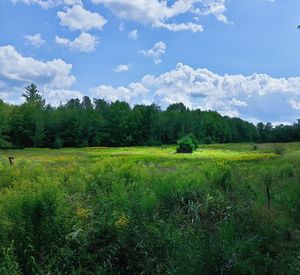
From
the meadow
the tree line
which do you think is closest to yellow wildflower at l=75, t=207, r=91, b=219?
the meadow

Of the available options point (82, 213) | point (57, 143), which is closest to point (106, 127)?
point (57, 143)

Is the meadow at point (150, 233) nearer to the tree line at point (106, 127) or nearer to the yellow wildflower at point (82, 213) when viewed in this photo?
the yellow wildflower at point (82, 213)

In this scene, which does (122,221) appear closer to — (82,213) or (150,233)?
(150,233)

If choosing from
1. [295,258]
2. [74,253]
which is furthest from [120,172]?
[295,258]

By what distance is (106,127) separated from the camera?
360 feet

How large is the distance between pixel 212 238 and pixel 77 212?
2675 millimetres

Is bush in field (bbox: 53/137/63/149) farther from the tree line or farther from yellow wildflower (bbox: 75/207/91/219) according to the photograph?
yellow wildflower (bbox: 75/207/91/219)

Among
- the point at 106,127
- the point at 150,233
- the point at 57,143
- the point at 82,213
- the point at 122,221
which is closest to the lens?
the point at 150,233

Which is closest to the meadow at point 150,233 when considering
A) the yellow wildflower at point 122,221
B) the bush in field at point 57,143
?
the yellow wildflower at point 122,221

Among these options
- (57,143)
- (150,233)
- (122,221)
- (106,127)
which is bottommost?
(150,233)

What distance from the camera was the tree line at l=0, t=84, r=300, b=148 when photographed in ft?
320

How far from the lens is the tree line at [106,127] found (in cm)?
9750

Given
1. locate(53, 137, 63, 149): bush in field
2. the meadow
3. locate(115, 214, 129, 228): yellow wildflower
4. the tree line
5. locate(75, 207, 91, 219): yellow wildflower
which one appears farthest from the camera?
the tree line

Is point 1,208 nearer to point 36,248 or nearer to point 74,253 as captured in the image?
point 36,248
